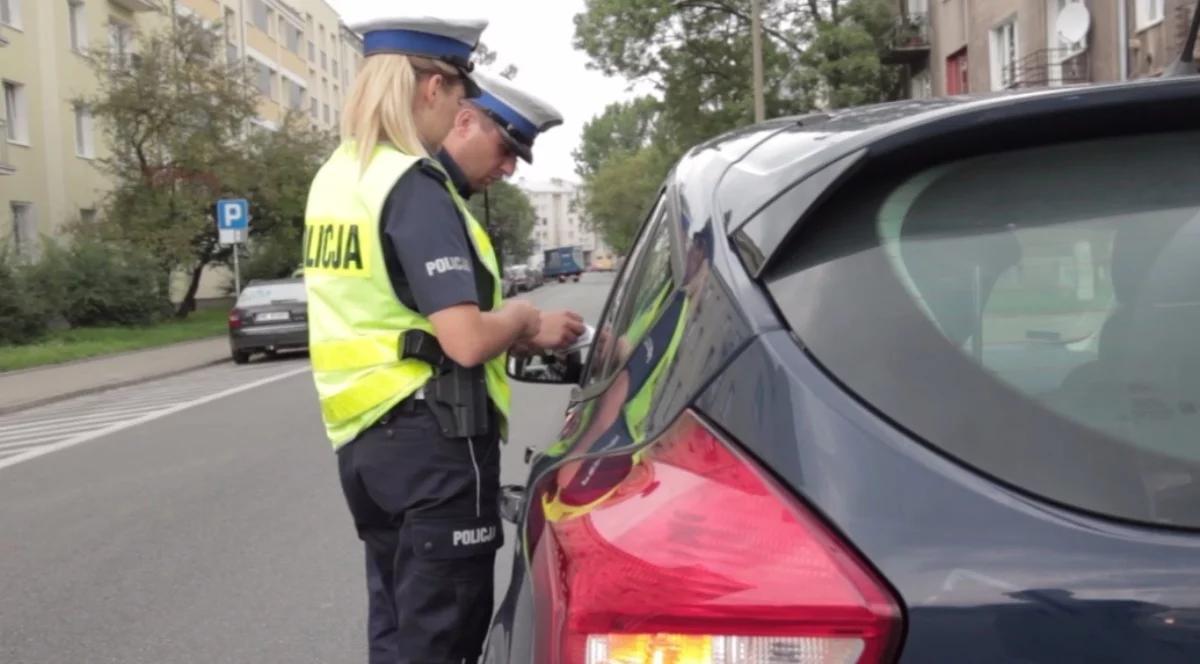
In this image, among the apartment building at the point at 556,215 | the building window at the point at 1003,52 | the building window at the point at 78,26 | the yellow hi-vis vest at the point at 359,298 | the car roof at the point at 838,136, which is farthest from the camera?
the apartment building at the point at 556,215

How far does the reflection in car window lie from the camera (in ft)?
6.88

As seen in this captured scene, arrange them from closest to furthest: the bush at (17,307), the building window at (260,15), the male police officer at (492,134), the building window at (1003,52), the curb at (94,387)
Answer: the male police officer at (492,134), the curb at (94,387), the bush at (17,307), the building window at (1003,52), the building window at (260,15)

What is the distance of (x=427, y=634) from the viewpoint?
250 cm

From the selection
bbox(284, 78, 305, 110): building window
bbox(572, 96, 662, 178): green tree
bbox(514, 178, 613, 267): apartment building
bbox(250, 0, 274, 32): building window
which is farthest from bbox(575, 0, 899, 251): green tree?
bbox(514, 178, 613, 267): apartment building

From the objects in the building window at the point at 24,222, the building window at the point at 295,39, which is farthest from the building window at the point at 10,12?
the building window at the point at 295,39

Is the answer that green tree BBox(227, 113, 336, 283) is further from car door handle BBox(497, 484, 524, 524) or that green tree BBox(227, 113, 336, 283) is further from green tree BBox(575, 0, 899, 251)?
→ car door handle BBox(497, 484, 524, 524)

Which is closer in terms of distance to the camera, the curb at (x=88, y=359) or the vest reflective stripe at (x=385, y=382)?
the vest reflective stripe at (x=385, y=382)

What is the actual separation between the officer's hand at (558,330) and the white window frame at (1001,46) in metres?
25.3

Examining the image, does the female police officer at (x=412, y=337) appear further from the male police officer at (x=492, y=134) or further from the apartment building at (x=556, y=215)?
the apartment building at (x=556, y=215)

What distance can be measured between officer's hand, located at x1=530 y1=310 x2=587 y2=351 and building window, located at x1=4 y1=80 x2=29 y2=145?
32.1m

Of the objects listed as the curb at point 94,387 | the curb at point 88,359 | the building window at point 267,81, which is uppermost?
the building window at point 267,81

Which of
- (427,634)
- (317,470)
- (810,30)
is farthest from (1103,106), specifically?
(810,30)

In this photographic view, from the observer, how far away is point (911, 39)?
33.6 metres

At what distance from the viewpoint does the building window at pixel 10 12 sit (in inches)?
1203
